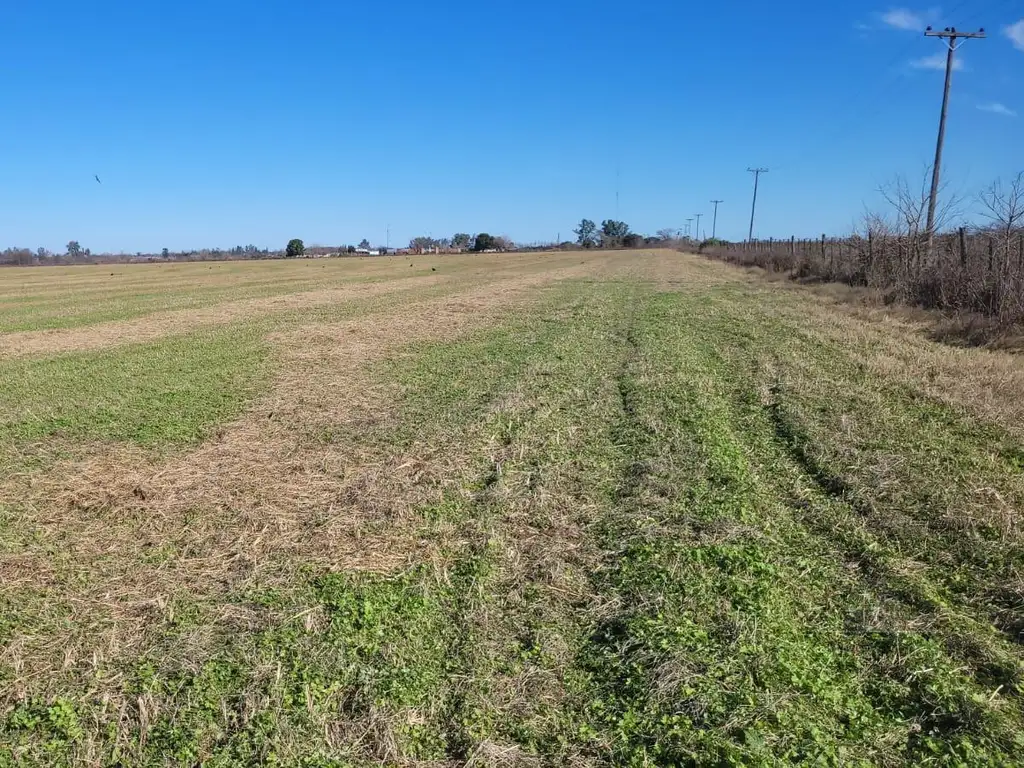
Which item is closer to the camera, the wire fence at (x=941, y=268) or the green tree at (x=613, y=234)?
the wire fence at (x=941, y=268)

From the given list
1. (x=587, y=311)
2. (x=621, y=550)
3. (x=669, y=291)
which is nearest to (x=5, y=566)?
(x=621, y=550)

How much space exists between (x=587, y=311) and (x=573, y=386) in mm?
10205

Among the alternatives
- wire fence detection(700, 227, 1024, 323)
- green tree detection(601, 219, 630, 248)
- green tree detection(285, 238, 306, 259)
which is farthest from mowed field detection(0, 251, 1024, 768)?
green tree detection(601, 219, 630, 248)

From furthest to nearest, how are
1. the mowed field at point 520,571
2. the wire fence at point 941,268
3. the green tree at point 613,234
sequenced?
the green tree at point 613,234 → the wire fence at point 941,268 → the mowed field at point 520,571

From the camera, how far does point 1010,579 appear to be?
3975 mm

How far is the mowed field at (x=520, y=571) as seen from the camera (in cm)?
287

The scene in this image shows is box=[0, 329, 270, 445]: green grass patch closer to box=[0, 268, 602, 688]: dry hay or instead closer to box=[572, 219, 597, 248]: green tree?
box=[0, 268, 602, 688]: dry hay

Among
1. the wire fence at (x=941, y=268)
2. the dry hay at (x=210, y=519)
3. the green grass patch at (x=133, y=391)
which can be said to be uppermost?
Result: the wire fence at (x=941, y=268)

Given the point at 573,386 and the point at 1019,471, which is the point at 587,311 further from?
the point at 1019,471

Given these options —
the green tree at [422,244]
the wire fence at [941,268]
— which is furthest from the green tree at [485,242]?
the wire fence at [941,268]

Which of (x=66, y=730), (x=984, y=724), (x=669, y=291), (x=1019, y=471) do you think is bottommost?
(x=66, y=730)

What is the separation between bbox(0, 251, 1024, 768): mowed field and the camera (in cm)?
287

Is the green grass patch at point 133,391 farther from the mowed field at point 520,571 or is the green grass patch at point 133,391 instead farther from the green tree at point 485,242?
the green tree at point 485,242

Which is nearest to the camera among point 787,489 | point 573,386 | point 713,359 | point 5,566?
point 5,566
